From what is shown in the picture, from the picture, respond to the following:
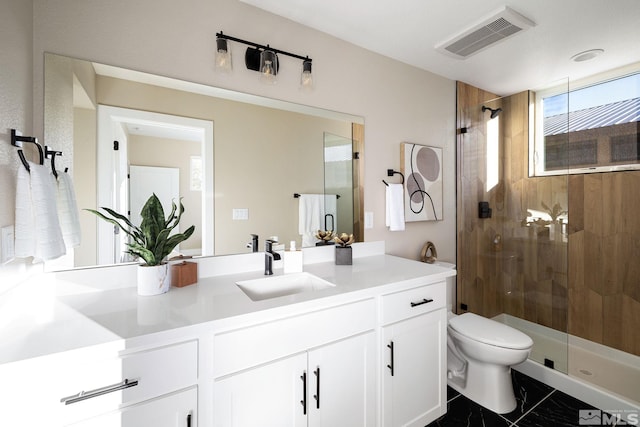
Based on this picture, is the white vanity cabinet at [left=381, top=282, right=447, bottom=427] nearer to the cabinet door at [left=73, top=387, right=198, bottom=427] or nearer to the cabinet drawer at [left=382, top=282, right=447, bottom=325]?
the cabinet drawer at [left=382, top=282, right=447, bottom=325]

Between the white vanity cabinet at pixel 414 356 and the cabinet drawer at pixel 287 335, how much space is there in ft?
0.55

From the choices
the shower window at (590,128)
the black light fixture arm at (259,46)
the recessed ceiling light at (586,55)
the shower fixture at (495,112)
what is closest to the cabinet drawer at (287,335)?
the black light fixture arm at (259,46)

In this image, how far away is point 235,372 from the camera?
1.00 metres

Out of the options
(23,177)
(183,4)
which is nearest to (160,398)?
(23,177)

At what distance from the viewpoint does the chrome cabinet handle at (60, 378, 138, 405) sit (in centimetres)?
76

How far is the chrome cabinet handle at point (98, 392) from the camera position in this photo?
2.48 ft

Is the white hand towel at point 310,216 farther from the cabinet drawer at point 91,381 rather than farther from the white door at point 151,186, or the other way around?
the cabinet drawer at point 91,381

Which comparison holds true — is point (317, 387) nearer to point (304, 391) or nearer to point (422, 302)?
point (304, 391)

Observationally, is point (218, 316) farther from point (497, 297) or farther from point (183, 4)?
point (497, 297)

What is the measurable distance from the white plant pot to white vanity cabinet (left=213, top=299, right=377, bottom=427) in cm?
42

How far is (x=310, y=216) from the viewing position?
187 cm

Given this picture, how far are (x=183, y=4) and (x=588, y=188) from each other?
127 inches

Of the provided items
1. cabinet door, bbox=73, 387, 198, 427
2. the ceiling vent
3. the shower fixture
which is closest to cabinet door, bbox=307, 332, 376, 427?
cabinet door, bbox=73, 387, 198, 427

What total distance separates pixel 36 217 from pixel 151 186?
0.48 meters
